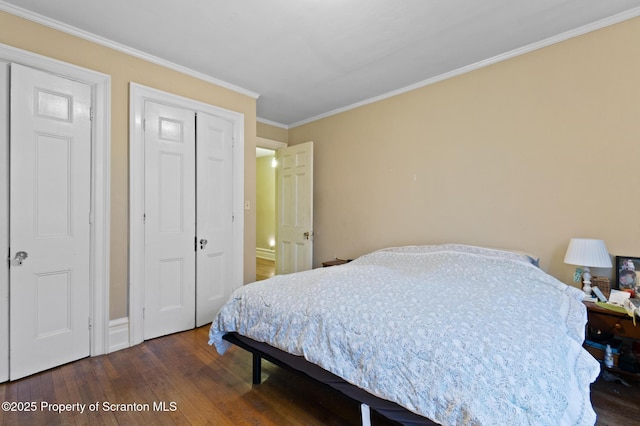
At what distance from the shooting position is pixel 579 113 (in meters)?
2.31

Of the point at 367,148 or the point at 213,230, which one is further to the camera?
the point at 367,148

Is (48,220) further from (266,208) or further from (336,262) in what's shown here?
(266,208)

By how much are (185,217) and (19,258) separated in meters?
1.20

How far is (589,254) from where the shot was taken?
206 centimetres

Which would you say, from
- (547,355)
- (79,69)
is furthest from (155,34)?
(547,355)

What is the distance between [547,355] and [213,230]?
2.88 m

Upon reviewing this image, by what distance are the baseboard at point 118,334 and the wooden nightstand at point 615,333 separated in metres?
3.57

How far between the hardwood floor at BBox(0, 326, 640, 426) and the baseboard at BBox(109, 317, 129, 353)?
12 centimetres

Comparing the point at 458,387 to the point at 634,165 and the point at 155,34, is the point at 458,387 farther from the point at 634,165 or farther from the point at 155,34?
the point at 155,34

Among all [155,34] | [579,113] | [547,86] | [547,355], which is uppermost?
[155,34]

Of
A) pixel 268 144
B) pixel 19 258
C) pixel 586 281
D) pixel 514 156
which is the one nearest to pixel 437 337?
pixel 586 281

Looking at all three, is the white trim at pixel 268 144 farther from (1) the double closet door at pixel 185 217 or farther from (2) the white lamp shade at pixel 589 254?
(2) the white lamp shade at pixel 589 254

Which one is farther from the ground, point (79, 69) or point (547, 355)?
point (79, 69)

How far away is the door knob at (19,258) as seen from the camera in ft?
6.82
